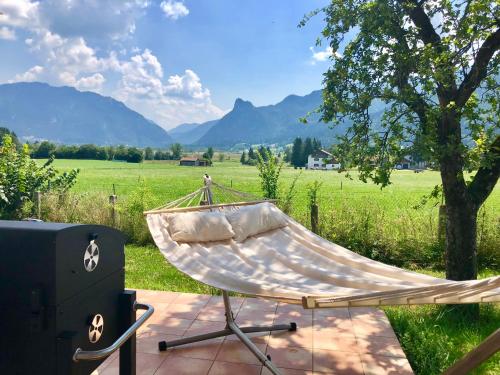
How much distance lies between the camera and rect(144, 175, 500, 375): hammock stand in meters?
1.42

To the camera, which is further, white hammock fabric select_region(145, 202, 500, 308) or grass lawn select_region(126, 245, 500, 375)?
grass lawn select_region(126, 245, 500, 375)

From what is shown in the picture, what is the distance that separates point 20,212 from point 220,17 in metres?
5.53

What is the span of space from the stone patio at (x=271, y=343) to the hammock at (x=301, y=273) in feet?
1.81

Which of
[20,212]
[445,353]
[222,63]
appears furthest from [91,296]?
[222,63]

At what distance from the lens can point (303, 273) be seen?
7.29ft

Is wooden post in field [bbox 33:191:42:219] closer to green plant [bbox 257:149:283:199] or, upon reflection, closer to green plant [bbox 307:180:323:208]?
green plant [bbox 257:149:283:199]

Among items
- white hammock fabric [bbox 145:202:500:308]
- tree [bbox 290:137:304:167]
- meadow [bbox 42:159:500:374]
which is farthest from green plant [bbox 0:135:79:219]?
tree [bbox 290:137:304:167]

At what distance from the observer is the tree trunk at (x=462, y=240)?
115 inches

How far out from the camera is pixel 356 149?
2.95 metres

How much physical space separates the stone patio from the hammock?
1.81 ft

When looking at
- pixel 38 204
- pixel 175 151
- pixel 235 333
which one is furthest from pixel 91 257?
pixel 175 151

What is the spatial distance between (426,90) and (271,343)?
1.98 m

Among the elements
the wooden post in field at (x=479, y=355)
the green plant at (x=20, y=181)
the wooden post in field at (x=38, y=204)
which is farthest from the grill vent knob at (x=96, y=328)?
the wooden post in field at (x=38, y=204)

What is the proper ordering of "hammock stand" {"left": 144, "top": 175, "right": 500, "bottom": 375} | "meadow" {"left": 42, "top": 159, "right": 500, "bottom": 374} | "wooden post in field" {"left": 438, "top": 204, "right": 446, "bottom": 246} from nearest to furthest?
1. "hammock stand" {"left": 144, "top": 175, "right": 500, "bottom": 375}
2. "meadow" {"left": 42, "top": 159, "right": 500, "bottom": 374}
3. "wooden post in field" {"left": 438, "top": 204, "right": 446, "bottom": 246}
